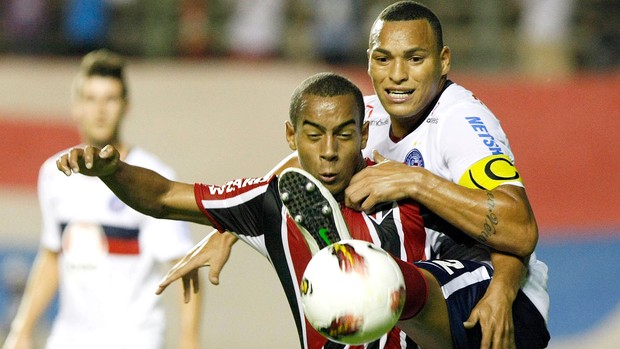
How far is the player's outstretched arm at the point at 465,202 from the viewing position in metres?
4.44

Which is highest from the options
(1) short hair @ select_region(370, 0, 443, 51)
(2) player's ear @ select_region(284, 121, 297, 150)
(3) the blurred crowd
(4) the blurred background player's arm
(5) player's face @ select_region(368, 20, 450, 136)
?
(3) the blurred crowd

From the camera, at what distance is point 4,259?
1112 cm

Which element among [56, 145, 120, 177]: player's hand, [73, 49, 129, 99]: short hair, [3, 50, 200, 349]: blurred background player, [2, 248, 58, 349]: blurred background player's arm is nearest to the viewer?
[56, 145, 120, 177]: player's hand

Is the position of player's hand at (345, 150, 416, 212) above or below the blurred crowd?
below

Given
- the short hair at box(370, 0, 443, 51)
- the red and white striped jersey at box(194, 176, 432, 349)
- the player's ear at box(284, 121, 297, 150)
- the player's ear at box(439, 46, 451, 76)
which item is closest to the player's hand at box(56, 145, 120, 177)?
the red and white striped jersey at box(194, 176, 432, 349)

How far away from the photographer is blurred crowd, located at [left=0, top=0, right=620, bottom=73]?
41.5ft

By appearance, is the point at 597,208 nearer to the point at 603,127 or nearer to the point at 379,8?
the point at 603,127

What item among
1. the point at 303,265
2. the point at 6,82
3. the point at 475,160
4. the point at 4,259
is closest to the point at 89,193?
the point at 303,265

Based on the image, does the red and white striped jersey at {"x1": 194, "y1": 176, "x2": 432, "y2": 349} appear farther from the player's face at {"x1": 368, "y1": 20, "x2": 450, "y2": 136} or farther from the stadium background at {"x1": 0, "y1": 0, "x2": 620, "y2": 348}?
the stadium background at {"x1": 0, "y1": 0, "x2": 620, "y2": 348}

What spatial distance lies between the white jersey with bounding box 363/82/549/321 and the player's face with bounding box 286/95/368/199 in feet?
1.31

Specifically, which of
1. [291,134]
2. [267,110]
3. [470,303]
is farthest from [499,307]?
[267,110]

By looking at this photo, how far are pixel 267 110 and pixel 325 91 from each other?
7715 millimetres

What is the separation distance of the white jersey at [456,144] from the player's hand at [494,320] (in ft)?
1.19

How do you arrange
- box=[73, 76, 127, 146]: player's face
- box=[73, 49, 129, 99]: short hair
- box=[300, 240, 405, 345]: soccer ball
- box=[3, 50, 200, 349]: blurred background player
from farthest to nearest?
box=[73, 49, 129, 99]: short hair, box=[73, 76, 127, 146]: player's face, box=[3, 50, 200, 349]: blurred background player, box=[300, 240, 405, 345]: soccer ball
